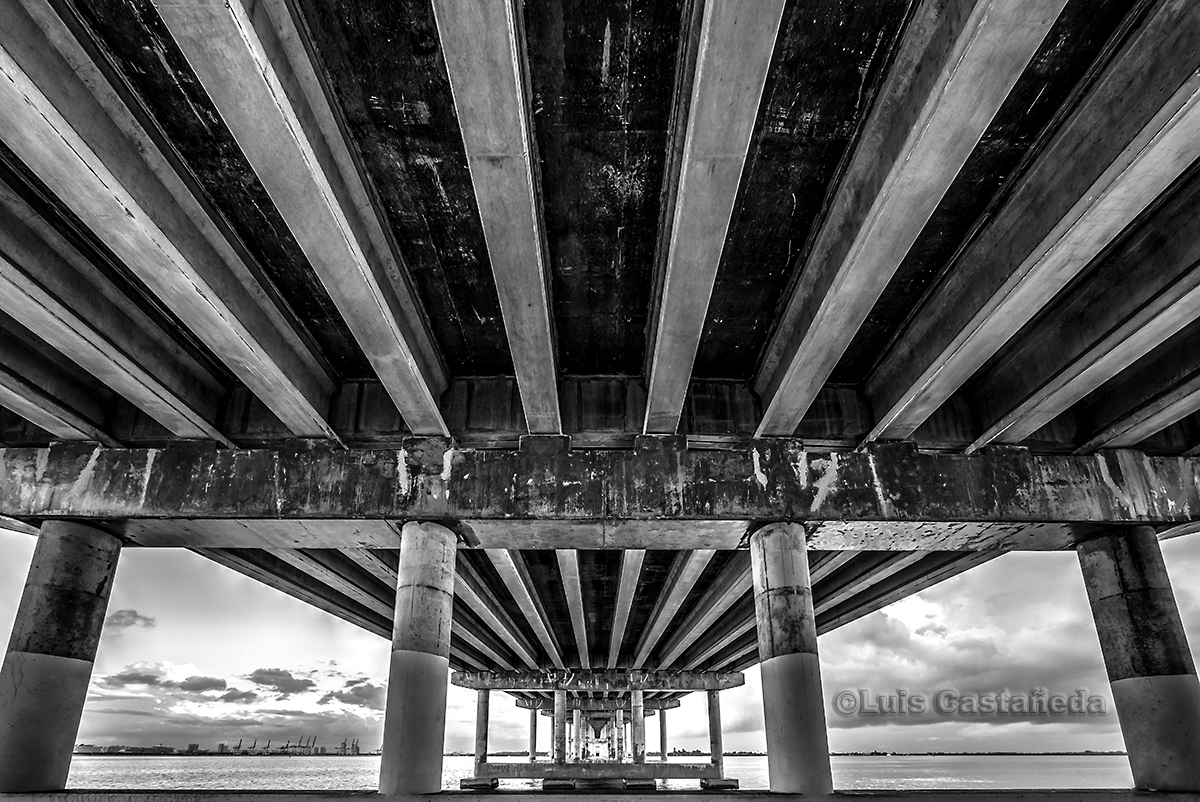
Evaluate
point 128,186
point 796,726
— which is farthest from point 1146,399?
point 128,186

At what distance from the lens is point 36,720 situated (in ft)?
29.7

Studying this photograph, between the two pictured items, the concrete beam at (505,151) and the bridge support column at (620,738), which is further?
the bridge support column at (620,738)

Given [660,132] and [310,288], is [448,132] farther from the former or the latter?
[310,288]

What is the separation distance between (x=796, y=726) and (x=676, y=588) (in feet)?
27.3

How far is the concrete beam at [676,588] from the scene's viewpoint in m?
15.1

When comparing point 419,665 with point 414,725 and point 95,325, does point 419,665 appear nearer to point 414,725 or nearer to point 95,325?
point 414,725

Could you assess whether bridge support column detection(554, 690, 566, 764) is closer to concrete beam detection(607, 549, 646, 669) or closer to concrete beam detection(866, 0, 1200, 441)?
concrete beam detection(607, 549, 646, 669)

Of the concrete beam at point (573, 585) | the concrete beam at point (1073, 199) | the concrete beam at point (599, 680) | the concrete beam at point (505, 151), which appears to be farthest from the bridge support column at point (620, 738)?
the concrete beam at point (505, 151)

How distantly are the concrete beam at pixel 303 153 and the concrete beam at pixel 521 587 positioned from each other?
6.83 m

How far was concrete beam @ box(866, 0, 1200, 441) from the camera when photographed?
5.12 meters

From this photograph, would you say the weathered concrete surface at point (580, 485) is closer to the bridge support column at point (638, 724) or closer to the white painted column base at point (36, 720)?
the white painted column base at point (36, 720)

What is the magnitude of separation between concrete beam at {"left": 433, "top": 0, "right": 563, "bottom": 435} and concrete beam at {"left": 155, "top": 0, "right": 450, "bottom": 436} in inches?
50.6

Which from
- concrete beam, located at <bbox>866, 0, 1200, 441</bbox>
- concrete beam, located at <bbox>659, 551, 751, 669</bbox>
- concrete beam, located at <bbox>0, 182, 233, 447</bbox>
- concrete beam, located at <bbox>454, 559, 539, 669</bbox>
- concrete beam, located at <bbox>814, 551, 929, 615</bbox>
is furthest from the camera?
concrete beam, located at <bbox>454, 559, 539, 669</bbox>

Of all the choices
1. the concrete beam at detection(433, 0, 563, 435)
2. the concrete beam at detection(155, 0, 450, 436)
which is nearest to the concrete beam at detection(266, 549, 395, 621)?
the concrete beam at detection(155, 0, 450, 436)
